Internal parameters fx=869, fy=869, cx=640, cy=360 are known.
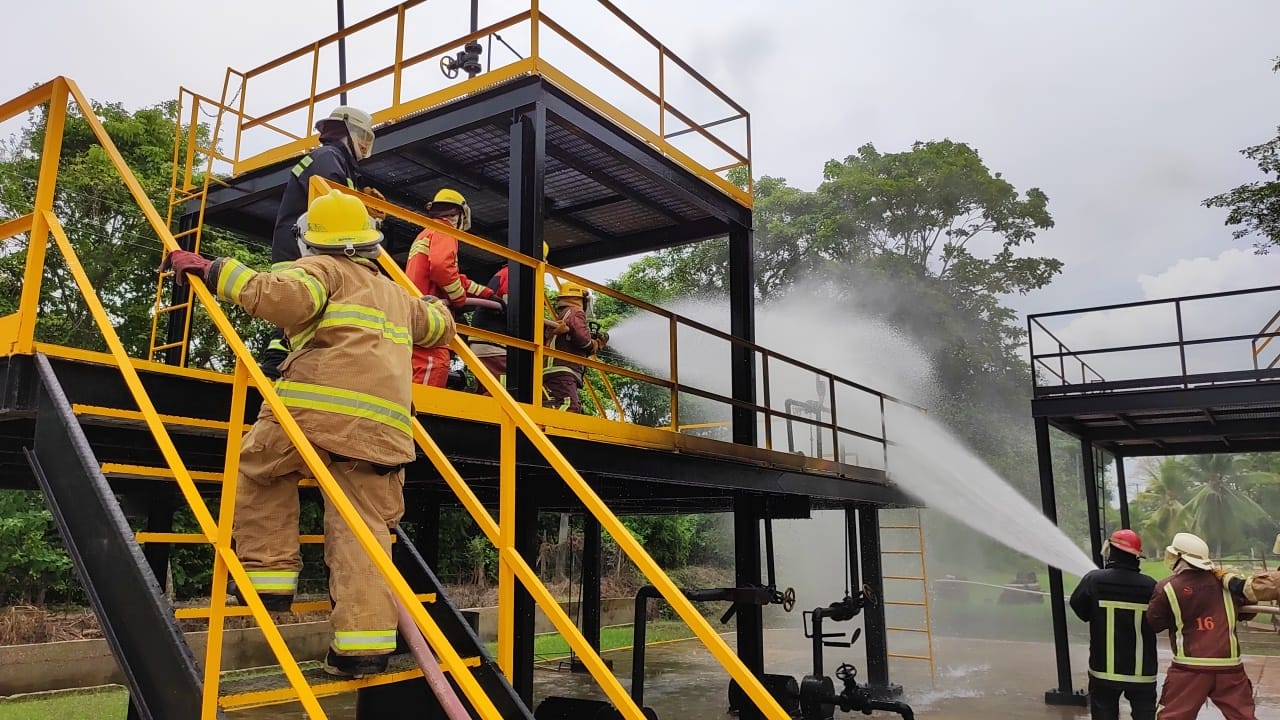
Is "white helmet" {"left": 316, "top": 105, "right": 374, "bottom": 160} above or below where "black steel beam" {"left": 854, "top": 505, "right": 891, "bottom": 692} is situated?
above

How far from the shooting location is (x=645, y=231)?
397 inches

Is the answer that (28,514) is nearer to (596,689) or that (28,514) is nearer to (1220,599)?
(596,689)

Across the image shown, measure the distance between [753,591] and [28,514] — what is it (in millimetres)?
11043

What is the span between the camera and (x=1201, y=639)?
21.2 ft

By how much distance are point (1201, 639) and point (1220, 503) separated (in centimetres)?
5425

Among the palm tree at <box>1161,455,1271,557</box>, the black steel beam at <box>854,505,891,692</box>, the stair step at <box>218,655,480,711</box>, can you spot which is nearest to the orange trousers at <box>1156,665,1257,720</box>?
the black steel beam at <box>854,505,891,692</box>

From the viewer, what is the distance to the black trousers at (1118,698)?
277 inches

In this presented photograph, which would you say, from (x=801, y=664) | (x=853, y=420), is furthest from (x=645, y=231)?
(x=853, y=420)

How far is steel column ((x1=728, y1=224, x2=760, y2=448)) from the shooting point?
877 cm

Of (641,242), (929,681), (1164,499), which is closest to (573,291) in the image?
(641,242)

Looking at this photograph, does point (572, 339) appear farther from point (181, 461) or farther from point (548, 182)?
point (181, 461)

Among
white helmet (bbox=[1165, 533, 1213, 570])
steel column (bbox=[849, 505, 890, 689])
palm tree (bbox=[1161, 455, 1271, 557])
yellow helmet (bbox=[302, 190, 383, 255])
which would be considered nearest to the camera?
yellow helmet (bbox=[302, 190, 383, 255])

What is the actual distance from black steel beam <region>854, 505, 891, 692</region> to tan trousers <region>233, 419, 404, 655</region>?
29.2ft

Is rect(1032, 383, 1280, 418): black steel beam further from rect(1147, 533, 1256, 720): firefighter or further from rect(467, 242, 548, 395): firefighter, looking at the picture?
rect(467, 242, 548, 395): firefighter
